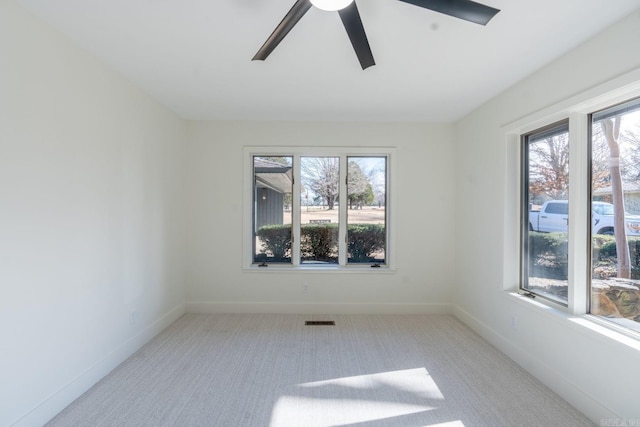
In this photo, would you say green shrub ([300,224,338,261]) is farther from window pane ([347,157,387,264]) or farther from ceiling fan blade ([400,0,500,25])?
ceiling fan blade ([400,0,500,25])

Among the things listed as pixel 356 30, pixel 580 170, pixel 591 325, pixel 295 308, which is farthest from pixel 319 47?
pixel 295 308

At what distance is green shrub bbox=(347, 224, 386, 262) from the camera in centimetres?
443

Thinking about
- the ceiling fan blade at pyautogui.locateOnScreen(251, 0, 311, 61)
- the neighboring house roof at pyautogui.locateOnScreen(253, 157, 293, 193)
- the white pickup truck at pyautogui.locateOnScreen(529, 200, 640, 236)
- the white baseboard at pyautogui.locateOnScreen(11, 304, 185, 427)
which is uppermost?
the ceiling fan blade at pyautogui.locateOnScreen(251, 0, 311, 61)

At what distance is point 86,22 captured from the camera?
6.82ft

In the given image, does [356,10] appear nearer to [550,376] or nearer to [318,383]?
[318,383]

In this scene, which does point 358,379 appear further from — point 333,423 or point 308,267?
point 308,267

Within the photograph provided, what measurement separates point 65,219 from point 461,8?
2.76m

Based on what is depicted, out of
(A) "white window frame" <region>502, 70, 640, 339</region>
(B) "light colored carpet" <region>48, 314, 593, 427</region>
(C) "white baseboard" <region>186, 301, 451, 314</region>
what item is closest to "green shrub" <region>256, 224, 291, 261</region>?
(C) "white baseboard" <region>186, 301, 451, 314</region>

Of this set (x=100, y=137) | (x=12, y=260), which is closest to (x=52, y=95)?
(x=100, y=137)

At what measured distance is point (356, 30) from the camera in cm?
165

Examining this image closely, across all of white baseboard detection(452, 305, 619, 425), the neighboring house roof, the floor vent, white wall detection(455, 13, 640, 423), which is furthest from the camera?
the neighboring house roof

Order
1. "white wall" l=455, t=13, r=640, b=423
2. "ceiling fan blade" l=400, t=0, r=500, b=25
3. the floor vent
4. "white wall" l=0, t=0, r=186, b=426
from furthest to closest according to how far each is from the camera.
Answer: the floor vent < "white wall" l=455, t=13, r=640, b=423 < "white wall" l=0, t=0, r=186, b=426 < "ceiling fan blade" l=400, t=0, r=500, b=25

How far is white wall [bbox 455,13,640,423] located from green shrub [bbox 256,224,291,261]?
2.30 m

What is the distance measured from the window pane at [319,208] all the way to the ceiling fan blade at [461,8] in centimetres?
294
